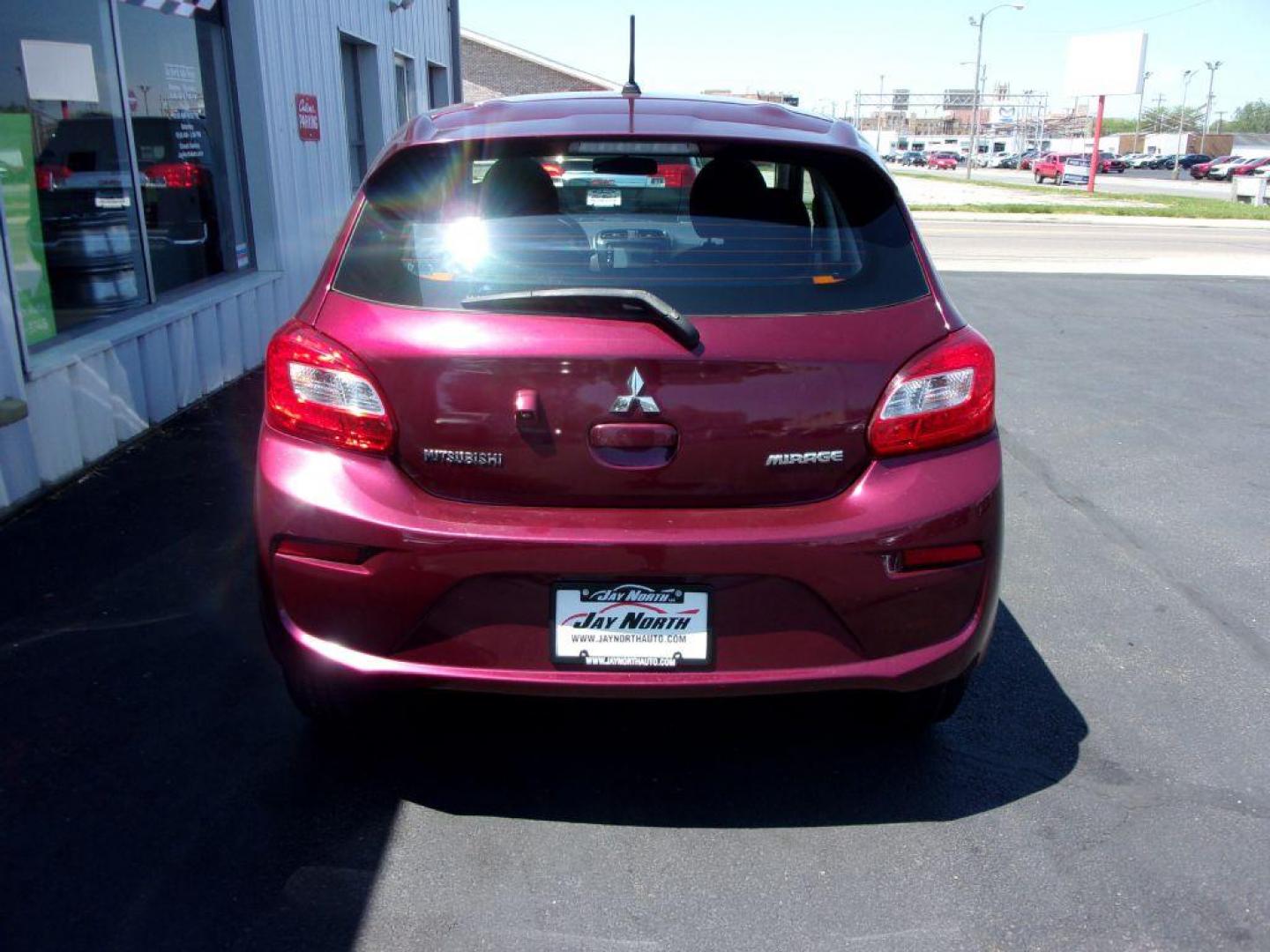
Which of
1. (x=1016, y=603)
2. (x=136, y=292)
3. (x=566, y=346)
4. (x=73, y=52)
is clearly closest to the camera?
(x=566, y=346)

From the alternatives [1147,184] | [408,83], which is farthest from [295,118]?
[1147,184]

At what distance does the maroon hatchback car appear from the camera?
8.48 ft

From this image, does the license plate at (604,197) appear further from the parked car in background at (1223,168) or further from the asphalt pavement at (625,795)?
the parked car in background at (1223,168)

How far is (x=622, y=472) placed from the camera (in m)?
2.61

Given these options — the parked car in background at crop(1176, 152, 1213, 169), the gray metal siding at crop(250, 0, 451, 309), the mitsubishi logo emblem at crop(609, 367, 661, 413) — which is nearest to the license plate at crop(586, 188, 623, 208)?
the mitsubishi logo emblem at crop(609, 367, 661, 413)

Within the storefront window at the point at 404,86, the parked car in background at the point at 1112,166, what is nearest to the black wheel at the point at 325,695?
the storefront window at the point at 404,86

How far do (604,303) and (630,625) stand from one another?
73 centimetres

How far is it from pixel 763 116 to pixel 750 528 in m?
1.25

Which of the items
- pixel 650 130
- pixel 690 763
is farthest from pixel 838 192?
pixel 690 763

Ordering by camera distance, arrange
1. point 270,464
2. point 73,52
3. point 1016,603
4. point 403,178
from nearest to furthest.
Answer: point 270,464
point 403,178
point 1016,603
point 73,52

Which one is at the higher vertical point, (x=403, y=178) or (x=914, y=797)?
(x=403, y=178)

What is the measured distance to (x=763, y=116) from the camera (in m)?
3.17

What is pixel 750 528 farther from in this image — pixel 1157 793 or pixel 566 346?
pixel 1157 793

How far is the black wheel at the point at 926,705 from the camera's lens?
3.09m
